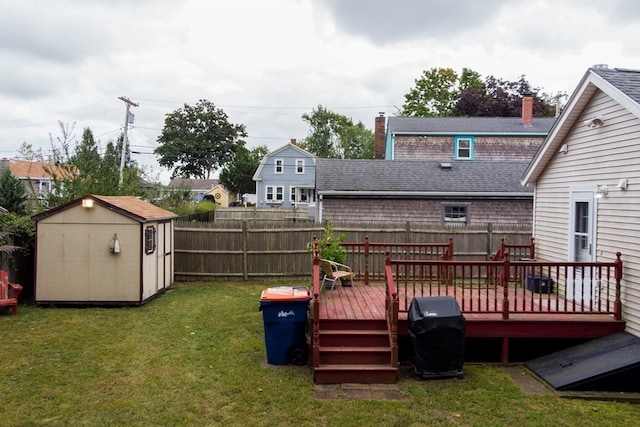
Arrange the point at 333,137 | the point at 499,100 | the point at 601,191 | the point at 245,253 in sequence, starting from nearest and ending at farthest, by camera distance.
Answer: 1. the point at 601,191
2. the point at 245,253
3. the point at 499,100
4. the point at 333,137

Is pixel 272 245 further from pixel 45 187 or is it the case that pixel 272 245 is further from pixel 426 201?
pixel 45 187

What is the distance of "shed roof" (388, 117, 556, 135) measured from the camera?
81.4ft

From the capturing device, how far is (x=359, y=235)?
517 inches

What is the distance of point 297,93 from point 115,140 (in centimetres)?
2547

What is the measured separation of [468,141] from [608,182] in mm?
18804

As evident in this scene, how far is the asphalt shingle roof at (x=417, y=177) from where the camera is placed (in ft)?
52.3

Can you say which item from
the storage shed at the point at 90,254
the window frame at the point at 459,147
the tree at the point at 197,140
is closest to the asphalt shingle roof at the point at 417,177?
the window frame at the point at 459,147

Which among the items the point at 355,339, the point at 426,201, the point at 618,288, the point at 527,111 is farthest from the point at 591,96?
the point at 527,111

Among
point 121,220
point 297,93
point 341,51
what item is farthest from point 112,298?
point 297,93

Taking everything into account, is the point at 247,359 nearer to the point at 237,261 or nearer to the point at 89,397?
the point at 89,397

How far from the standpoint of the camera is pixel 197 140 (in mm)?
59500

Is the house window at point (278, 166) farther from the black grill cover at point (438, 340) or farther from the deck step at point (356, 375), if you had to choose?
the deck step at point (356, 375)

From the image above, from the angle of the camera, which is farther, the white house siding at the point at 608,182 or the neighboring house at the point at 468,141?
the neighboring house at the point at 468,141

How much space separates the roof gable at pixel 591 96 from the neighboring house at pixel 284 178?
29.9 m
